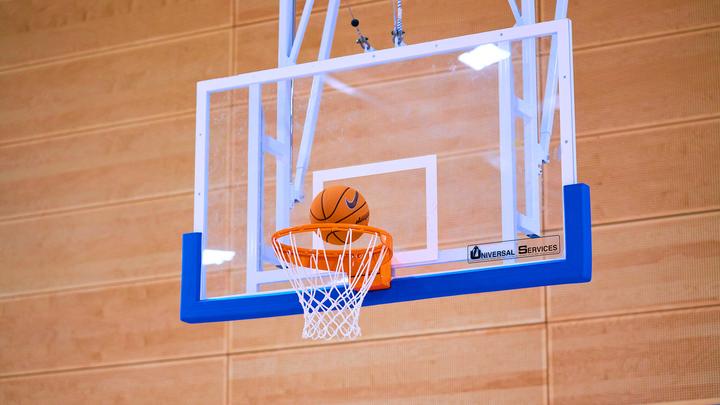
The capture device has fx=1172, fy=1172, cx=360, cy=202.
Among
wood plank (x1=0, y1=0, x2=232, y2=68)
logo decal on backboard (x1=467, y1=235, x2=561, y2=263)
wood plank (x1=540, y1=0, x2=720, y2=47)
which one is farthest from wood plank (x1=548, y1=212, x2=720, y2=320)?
wood plank (x1=0, y1=0, x2=232, y2=68)

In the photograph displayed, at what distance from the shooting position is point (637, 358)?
626 centimetres

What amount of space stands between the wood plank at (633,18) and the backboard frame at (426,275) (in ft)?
5.62

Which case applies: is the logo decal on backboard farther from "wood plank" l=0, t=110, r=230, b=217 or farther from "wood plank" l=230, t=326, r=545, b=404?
"wood plank" l=0, t=110, r=230, b=217

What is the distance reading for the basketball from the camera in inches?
185

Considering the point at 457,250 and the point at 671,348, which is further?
the point at 671,348

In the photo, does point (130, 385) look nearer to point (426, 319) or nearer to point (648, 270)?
point (426, 319)

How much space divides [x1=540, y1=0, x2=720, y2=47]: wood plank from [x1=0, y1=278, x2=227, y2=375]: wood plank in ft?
9.20

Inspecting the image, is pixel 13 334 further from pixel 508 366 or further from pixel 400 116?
pixel 400 116

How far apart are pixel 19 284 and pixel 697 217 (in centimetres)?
435

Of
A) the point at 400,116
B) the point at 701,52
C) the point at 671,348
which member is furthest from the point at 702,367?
the point at 400,116

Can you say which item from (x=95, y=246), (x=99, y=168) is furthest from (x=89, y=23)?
(x=95, y=246)

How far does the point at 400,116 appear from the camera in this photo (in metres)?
5.07

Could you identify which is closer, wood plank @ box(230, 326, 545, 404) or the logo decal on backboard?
the logo decal on backboard

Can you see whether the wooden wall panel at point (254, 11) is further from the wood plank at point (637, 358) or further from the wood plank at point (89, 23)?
the wood plank at point (637, 358)
